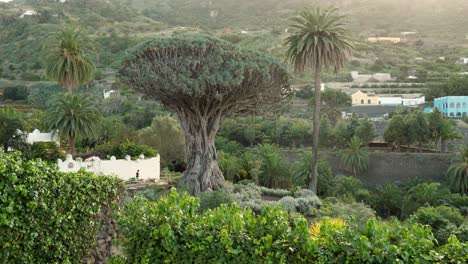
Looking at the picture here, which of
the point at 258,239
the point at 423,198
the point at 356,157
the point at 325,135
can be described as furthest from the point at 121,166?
the point at 325,135

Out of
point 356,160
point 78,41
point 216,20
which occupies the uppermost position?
point 216,20

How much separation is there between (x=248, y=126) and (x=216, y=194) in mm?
26885

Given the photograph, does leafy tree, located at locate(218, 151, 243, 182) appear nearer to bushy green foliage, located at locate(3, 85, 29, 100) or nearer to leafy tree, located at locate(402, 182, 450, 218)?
leafy tree, located at locate(402, 182, 450, 218)

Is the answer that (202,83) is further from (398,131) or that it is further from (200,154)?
(398,131)

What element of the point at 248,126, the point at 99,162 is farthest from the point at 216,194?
the point at 248,126

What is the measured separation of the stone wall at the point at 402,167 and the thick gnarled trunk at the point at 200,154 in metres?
17.6

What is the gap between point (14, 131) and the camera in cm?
3006

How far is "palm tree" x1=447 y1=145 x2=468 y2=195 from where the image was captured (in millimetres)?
34031

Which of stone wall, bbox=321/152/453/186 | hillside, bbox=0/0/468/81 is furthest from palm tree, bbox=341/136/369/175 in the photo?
hillside, bbox=0/0/468/81

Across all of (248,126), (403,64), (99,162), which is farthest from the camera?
(403,64)

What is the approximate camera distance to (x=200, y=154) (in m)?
25.4

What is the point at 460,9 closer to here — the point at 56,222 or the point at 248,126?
the point at 248,126

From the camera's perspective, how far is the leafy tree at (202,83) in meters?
22.4

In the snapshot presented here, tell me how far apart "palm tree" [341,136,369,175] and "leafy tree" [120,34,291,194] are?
13852mm
